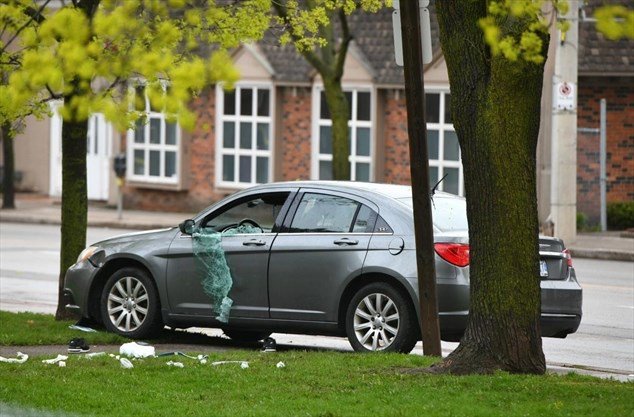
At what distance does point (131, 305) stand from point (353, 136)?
61.7 feet

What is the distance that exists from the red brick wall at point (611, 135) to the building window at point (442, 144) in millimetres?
2716

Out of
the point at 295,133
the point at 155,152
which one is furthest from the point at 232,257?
the point at 155,152

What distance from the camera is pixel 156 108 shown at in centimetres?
677

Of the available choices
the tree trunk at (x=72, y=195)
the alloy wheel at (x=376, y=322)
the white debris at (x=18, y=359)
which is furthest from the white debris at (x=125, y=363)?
the tree trunk at (x=72, y=195)

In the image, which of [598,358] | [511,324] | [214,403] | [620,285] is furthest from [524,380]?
[620,285]

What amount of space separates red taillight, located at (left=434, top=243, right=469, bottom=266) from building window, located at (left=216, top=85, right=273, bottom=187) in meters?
21.1

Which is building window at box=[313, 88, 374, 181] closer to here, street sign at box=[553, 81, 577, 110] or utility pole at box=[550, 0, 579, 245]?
utility pole at box=[550, 0, 579, 245]

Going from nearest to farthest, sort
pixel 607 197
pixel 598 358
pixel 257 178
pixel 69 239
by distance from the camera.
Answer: pixel 598 358 < pixel 69 239 < pixel 607 197 < pixel 257 178

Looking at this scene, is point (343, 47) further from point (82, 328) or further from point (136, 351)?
point (136, 351)

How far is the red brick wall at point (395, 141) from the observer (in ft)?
98.9

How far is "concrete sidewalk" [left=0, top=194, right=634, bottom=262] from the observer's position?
79.2ft

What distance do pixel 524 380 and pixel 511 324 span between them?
51 centimetres

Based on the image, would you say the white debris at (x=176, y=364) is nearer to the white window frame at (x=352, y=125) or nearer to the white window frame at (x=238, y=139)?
the white window frame at (x=352, y=125)

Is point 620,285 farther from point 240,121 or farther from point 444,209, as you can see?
point 240,121
